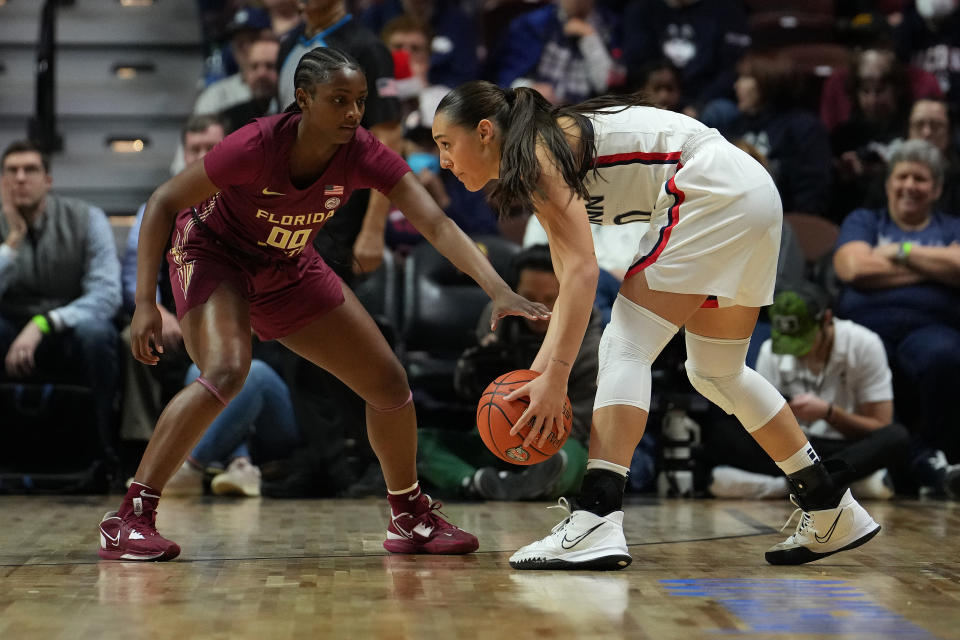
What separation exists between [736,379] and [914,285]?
10.2ft

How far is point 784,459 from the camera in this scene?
11.9 feet

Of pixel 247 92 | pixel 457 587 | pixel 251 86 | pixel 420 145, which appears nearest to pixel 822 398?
pixel 420 145

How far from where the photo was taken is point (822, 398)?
5.91 metres

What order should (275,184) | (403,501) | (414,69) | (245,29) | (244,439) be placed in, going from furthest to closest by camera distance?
(245,29), (414,69), (244,439), (403,501), (275,184)

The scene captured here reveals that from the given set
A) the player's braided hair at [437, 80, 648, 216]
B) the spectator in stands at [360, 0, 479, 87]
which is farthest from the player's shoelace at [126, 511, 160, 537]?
the spectator in stands at [360, 0, 479, 87]

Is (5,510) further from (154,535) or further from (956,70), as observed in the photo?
(956,70)

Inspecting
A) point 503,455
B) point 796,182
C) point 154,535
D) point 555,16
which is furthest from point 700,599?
point 555,16

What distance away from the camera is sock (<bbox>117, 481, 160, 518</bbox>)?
3576 mm

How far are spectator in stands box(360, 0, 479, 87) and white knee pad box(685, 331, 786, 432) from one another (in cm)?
513

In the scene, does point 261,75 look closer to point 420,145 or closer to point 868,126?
point 420,145

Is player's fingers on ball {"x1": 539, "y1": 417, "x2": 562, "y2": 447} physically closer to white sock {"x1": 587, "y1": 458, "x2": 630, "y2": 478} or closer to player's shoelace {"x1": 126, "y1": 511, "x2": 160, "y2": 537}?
white sock {"x1": 587, "y1": 458, "x2": 630, "y2": 478}

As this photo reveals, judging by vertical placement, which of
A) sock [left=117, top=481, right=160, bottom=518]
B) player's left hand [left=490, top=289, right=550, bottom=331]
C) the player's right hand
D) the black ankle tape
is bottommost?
sock [left=117, top=481, right=160, bottom=518]

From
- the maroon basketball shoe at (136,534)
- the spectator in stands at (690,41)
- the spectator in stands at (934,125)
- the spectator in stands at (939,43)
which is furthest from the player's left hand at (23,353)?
the spectator in stands at (939,43)

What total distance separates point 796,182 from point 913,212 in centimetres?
103
